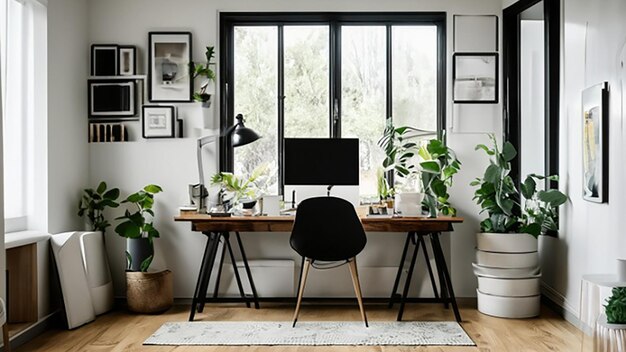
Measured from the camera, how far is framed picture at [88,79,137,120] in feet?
16.5

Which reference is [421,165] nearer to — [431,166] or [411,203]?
[431,166]

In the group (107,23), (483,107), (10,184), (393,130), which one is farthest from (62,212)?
(483,107)

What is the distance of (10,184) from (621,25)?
3.93 metres

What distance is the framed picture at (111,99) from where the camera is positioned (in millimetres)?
5043

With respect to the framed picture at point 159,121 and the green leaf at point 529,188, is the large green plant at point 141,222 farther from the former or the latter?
the green leaf at point 529,188

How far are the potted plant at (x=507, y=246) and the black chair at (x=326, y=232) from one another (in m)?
0.98

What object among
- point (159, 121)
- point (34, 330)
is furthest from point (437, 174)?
point (34, 330)

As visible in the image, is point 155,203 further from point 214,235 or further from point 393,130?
point 393,130

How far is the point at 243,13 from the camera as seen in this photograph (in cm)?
515

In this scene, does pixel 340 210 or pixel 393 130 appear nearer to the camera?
pixel 340 210

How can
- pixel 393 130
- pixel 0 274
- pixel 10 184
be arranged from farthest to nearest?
pixel 393 130 → pixel 10 184 → pixel 0 274

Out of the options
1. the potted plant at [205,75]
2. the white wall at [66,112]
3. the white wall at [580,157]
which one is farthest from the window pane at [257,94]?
the white wall at [580,157]

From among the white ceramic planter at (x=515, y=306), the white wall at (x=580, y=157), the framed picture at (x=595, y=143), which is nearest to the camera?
the white wall at (x=580, y=157)

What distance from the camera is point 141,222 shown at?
4816 millimetres
